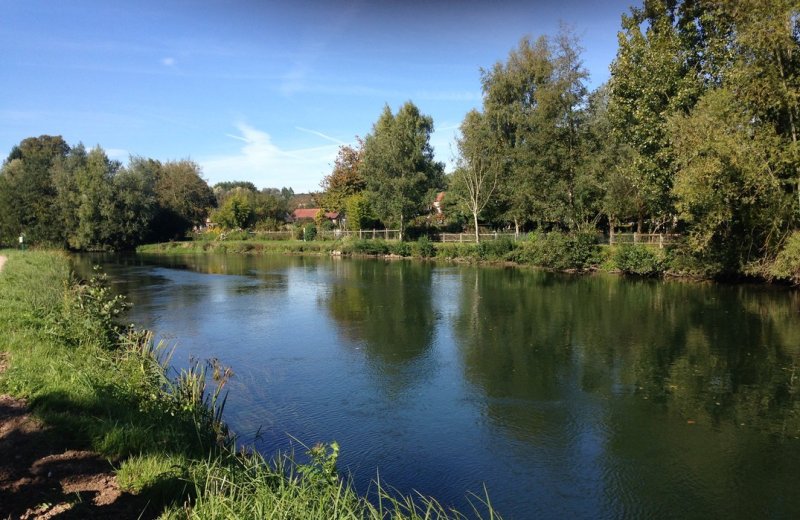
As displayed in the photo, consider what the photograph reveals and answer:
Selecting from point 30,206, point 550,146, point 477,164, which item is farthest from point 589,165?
point 30,206

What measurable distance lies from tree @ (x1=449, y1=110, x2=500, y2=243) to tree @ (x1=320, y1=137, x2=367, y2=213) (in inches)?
715

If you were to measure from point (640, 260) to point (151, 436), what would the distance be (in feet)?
87.2

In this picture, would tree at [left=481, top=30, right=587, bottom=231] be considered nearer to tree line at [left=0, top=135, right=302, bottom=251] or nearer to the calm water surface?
the calm water surface

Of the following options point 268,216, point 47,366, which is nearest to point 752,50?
point 47,366

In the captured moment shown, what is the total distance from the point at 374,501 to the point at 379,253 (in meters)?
38.9

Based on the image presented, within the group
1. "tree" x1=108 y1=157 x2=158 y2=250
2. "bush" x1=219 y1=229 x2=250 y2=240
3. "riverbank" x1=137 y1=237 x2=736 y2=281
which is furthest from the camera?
"bush" x1=219 y1=229 x2=250 y2=240

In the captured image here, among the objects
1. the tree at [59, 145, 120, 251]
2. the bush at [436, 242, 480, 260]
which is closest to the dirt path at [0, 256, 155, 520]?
the bush at [436, 242, 480, 260]

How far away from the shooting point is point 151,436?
6.02 m

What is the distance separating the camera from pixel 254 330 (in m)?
15.9

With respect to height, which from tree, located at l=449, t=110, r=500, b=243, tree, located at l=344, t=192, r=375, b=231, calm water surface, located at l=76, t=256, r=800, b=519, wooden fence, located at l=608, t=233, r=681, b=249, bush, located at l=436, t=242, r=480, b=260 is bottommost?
calm water surface, located at l=76, t=256, r=800, b=519

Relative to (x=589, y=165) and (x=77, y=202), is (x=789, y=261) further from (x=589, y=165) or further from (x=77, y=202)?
(x=77, y=202)

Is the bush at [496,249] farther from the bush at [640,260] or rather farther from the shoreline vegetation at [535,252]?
the bush at [640,260]

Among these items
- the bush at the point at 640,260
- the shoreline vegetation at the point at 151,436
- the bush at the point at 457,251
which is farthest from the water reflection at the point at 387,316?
the bush at the point at 640,260

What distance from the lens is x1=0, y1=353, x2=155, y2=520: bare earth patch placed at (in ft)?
14.3
